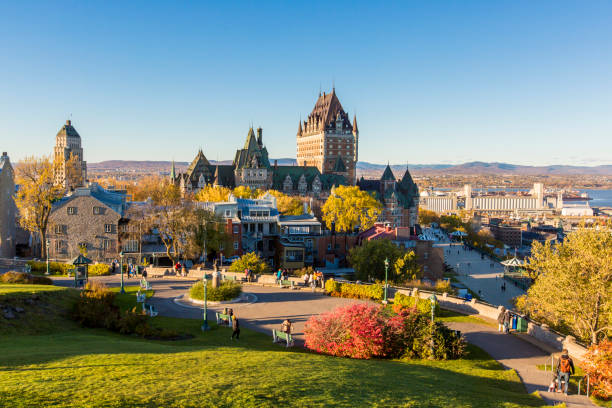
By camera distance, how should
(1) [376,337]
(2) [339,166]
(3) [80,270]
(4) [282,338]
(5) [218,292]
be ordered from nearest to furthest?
(1) [376,337], (4) [282,338], (5) [218,292], (3) [80,270], (2) [339,166]

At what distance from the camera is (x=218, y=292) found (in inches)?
1277

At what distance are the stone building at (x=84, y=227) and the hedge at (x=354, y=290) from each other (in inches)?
1027

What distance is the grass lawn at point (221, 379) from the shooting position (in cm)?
1184

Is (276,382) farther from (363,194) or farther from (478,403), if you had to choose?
(363,194)

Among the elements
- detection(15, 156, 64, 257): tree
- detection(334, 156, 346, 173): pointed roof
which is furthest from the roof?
detection(15, 156, 64, 257): tree

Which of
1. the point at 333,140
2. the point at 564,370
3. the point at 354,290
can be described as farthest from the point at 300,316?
the point at 333,140

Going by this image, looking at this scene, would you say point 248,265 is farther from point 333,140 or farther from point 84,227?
point 333,140

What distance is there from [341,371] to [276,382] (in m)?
3.30

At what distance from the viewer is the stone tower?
146000 mm

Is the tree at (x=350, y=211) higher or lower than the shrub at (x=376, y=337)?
higher

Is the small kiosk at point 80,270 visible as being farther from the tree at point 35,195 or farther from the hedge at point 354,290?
the hedge at point 354,290

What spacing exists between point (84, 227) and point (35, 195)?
17.9 ft

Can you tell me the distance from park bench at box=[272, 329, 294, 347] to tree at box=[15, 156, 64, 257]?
33.3 m

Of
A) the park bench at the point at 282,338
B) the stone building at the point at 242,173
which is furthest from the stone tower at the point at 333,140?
the park bench at the point at 282,338
